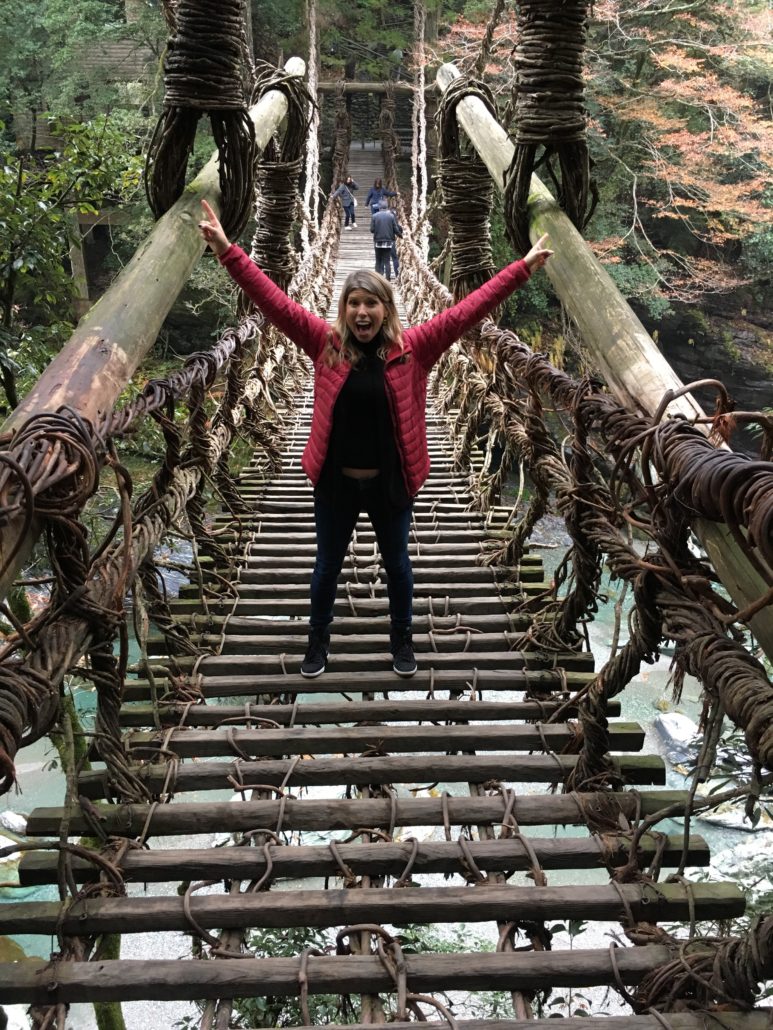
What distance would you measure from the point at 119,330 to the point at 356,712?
3.01ft

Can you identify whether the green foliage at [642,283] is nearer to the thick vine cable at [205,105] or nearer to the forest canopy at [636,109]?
the forest canopy at [636,109]

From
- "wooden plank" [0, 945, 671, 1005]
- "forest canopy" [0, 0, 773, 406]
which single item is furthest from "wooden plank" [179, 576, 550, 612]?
"forest canopy" [0, 0, 773, 406]

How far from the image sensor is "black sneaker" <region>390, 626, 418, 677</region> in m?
1.82

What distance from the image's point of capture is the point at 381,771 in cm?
147

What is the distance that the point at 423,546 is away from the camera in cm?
261

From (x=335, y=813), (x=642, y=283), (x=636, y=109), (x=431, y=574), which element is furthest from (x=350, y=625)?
(x=642, y=283)

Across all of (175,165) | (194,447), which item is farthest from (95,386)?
(175,165)

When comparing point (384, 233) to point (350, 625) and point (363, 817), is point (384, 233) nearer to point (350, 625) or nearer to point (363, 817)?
point (350, 625)

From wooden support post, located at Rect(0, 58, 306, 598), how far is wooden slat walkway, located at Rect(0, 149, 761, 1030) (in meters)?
0.54

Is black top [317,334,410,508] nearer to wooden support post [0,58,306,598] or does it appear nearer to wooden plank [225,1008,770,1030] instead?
wooden support post [0,58,306,598]

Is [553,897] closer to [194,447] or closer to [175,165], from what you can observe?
[194,447]

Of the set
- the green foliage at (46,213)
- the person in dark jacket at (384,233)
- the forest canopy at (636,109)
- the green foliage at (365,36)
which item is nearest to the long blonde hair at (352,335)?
the green foliage at (46,213)

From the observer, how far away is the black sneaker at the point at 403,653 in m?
1.82

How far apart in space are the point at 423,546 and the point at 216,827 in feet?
4.60
